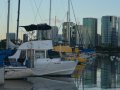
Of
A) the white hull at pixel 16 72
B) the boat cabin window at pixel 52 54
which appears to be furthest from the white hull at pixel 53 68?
the boat cabin window at pixel 52 54

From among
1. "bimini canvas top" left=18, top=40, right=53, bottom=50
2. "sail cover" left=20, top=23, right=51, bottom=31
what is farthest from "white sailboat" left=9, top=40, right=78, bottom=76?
"sail cover" left=20, top=23, right=51, bottom=31

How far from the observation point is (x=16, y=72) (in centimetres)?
3709

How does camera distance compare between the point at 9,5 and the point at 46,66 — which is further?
the point at 9,5

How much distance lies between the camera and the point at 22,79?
127 feet

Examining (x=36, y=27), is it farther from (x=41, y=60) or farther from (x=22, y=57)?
(x=41, y=60)

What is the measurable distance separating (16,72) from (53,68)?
4.35 metres

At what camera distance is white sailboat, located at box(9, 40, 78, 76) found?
1543 inches

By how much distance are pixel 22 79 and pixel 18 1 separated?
43.5 ft

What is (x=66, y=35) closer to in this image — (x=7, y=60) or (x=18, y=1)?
(x=18, y=1)

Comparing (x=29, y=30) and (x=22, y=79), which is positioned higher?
(x=29, y=30)

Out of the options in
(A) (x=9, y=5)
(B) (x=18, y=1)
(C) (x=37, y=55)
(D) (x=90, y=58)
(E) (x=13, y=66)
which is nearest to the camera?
(E) (x=13, y=66)

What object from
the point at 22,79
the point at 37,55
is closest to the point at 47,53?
the point at 37,55

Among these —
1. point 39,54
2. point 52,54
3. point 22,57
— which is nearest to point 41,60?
point 39,54

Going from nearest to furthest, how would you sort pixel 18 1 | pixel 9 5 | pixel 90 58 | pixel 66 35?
pixel 9 5, pixel 18 1, pixel 90 58, pixel 66 35
